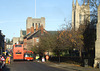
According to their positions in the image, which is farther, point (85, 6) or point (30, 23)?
point (30, 23)

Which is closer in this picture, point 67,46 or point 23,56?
point 67,46

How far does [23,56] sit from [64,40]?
17.9m

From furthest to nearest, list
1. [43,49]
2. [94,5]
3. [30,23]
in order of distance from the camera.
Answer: [30,23] → [43,49] → [94,5]

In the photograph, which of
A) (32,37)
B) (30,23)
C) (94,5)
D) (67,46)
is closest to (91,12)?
(94,5)

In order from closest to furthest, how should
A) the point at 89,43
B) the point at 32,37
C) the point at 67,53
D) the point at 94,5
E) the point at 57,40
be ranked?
the point at 94,5
the point at 89,43
the point at 57,40
the point at 67,53
the point at 32,37

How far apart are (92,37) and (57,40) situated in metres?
6.53

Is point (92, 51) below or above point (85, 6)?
below

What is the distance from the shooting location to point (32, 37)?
271 feet

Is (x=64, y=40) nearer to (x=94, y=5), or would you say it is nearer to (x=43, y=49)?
(x=94, y=5)

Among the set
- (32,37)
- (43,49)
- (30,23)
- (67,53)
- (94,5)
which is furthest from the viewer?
(30,23)

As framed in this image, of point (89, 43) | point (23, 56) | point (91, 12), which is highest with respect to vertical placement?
point (91, 12)

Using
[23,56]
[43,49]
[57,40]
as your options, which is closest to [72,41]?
[57,40]

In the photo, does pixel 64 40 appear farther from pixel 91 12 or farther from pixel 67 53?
pixel 67 53

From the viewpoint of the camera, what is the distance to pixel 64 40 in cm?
3325
